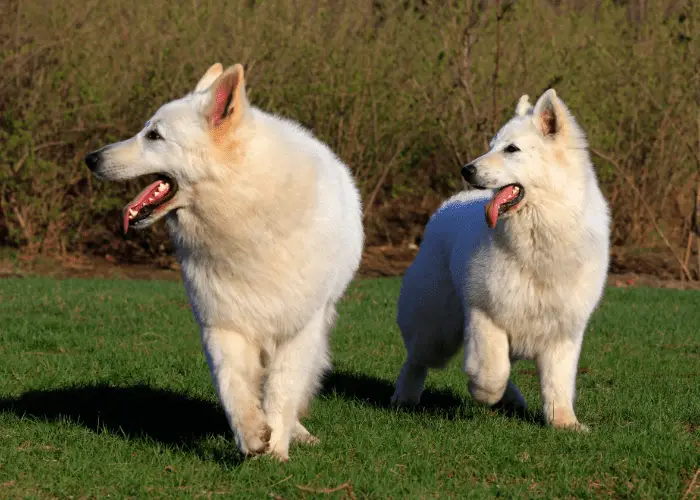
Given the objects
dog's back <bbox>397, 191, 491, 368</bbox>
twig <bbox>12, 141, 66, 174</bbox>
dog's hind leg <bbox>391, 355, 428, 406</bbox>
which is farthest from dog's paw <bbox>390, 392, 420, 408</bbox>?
twig <bbox>12, 141, 66, 174</bbox>

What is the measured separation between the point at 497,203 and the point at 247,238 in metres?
1.55

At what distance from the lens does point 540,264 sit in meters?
5.59

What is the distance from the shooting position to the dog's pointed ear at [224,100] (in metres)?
4.60

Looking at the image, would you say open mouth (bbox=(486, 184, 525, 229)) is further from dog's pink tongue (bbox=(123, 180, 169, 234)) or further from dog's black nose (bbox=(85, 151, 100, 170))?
dog's black nose (bbox=(85, 151, 100, 170))

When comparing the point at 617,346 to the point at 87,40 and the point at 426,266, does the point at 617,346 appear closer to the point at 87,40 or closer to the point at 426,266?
the point at 426,266

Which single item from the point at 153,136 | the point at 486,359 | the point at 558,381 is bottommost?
the point at 558,381

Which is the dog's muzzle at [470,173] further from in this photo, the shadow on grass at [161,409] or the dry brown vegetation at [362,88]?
the dry brown vegetation at [362,88]

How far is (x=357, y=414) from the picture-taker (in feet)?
19.6

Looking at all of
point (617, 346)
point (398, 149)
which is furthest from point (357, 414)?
point (398, 149)

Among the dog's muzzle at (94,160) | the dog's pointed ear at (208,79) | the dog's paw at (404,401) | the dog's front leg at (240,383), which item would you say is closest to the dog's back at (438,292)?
the dog's paw at (404,401)

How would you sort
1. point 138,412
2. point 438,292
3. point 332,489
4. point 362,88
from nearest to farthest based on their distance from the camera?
point 332,489, point 138,412, point 438,292, point 362,88

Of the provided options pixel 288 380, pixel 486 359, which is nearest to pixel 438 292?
pixel 486 359

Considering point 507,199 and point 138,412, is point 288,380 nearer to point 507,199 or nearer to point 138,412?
point 138,412

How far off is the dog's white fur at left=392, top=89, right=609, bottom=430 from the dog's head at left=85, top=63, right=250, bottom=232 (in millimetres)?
1579
